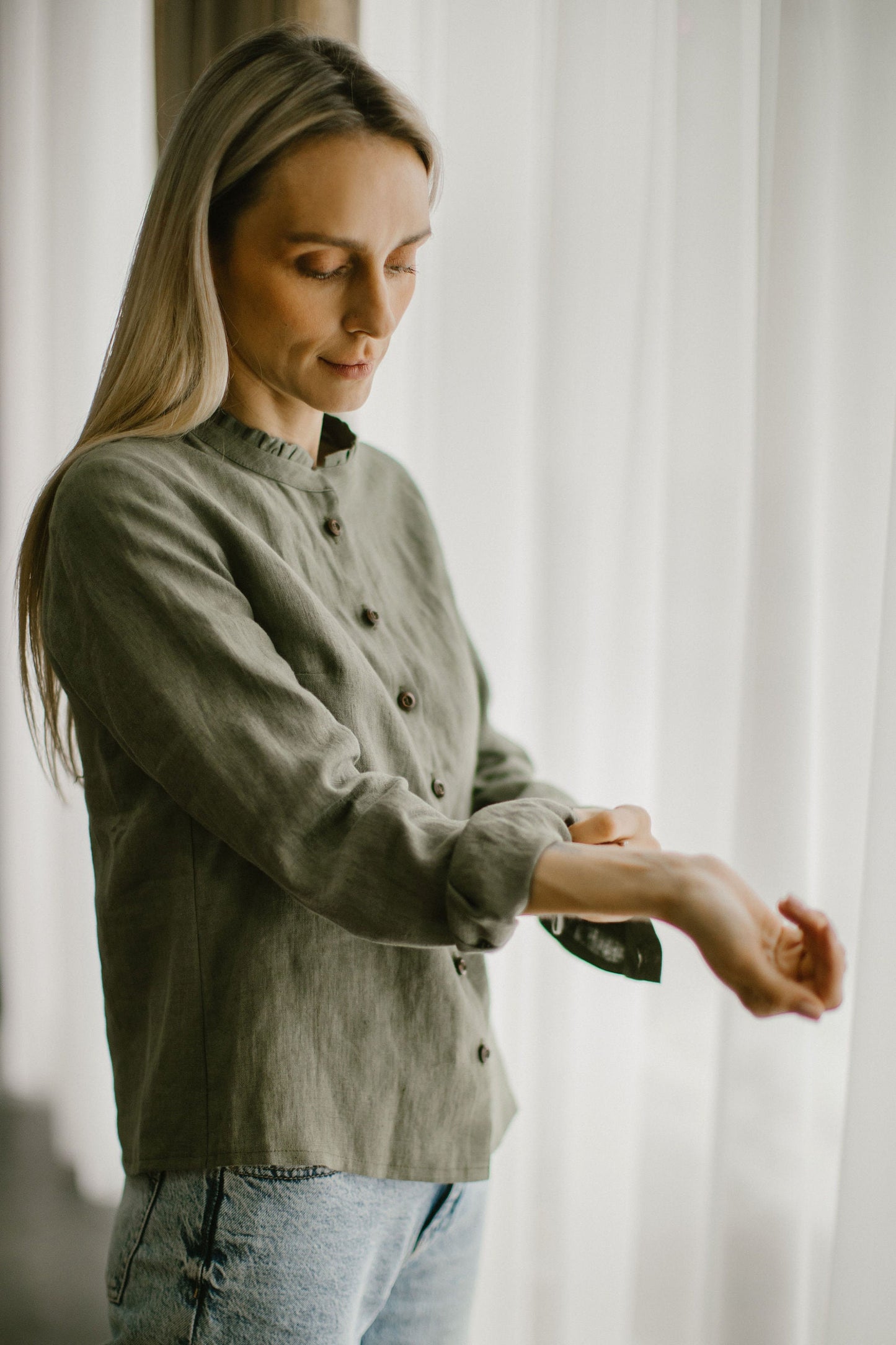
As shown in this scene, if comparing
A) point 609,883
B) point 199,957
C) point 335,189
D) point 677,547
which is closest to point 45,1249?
point 199,957

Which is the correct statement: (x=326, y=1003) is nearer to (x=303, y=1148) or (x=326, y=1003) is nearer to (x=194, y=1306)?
(x=303, y=1148)

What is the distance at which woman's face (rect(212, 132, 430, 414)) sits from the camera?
736mm

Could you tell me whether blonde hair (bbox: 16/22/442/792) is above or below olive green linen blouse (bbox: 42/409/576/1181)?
above

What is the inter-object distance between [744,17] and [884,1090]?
1158 millimetres

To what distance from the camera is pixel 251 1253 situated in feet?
2.35

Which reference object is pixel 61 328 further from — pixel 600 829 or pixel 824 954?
pixel 824 954

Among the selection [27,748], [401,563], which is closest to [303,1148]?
[401,563]

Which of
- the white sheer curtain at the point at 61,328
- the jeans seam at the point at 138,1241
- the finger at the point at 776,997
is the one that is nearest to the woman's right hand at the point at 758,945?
the finger at the point at 776,997

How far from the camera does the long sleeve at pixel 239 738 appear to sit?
0.61 metres

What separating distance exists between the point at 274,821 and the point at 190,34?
149cm

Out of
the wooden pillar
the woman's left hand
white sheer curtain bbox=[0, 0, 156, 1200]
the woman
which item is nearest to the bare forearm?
the woman

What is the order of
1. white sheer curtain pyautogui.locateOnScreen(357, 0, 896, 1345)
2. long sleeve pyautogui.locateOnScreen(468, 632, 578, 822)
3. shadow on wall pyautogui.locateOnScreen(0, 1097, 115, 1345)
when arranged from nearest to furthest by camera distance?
long sleeve pyautogui.locateOnScreen(468, 632, 578, 822), white sheer curtain pyautogui.locateOnScreen(357, 0, 896, 1345), shadow on wall pyautogui.locateOnScreen(0, 1097, 115, 1345)

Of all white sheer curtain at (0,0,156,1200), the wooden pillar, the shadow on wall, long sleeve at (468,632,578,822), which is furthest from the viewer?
white sheer curtain at (0,0,156,1200)

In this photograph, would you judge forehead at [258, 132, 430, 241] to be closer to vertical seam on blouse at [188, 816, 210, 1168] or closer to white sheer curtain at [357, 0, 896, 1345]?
vertical seam on blouse at [188, 816, 210, 1168]
